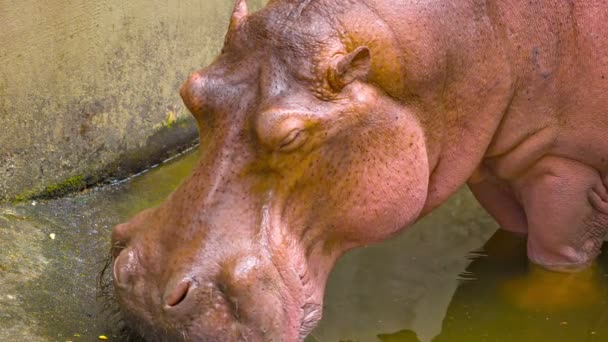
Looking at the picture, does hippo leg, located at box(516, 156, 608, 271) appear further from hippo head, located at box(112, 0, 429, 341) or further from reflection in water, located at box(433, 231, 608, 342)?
hippo head, located at box(112, 0, 429, 341)

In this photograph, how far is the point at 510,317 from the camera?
3660mm

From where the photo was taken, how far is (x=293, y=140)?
272 centimetres

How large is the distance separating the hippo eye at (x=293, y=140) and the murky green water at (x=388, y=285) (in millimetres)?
866

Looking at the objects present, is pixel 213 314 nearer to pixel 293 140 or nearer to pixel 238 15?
pixel 293 140

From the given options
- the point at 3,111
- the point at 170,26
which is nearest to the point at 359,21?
the point at 3,111

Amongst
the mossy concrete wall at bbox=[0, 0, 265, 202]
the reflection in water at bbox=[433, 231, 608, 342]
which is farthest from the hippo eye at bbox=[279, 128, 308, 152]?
the mossy concrete wall at bbox=[0, 0, 265, 202]

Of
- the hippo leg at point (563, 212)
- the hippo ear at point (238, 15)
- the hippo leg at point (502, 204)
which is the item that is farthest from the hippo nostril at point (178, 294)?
the hippo leg at point (502, 204)

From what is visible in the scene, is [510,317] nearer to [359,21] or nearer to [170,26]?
[359,21]

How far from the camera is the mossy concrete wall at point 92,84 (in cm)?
393

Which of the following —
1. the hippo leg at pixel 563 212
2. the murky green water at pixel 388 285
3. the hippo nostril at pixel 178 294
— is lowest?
the murky green water at pixel 388 285

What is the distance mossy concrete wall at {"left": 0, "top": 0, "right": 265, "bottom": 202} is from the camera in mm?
3926

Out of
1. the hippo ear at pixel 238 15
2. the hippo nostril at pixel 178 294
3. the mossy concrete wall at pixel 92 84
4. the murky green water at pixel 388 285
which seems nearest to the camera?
the hippo nostril at pixel 178 294

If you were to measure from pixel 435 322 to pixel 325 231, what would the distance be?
0.89 m

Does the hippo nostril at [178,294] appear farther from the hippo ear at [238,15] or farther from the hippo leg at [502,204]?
the hippo leg at [502,204]
